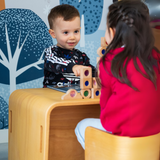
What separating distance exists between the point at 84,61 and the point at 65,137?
558 mm

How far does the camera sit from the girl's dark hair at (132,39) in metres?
0.79

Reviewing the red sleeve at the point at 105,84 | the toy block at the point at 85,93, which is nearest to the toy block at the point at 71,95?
the toy block at the point at 85,93

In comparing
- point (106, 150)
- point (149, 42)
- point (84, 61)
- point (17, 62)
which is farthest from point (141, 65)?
point (17, 62)

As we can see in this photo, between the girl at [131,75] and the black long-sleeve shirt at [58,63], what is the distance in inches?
22.1

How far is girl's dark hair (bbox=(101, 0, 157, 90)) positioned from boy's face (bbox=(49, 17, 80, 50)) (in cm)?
61

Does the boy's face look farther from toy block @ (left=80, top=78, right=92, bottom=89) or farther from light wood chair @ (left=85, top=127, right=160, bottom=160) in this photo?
light wood chair @ (left=85, top=127, right=160, bottom=160)

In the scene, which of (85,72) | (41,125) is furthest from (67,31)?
(41,125)

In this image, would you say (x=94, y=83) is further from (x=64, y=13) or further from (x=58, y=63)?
(x=64, y=13)

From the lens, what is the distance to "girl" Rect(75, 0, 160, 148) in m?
0.79

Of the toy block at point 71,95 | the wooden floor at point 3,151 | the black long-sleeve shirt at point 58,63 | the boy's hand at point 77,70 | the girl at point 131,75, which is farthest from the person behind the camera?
the wooden floor at point 3,151

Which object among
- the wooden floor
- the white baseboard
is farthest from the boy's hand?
the white baseboard

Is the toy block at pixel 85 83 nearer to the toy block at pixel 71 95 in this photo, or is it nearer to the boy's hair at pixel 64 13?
the toy block at pixel 71 95

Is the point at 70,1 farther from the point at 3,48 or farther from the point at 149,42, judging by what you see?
the point at 149,42

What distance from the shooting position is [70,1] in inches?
93.1
